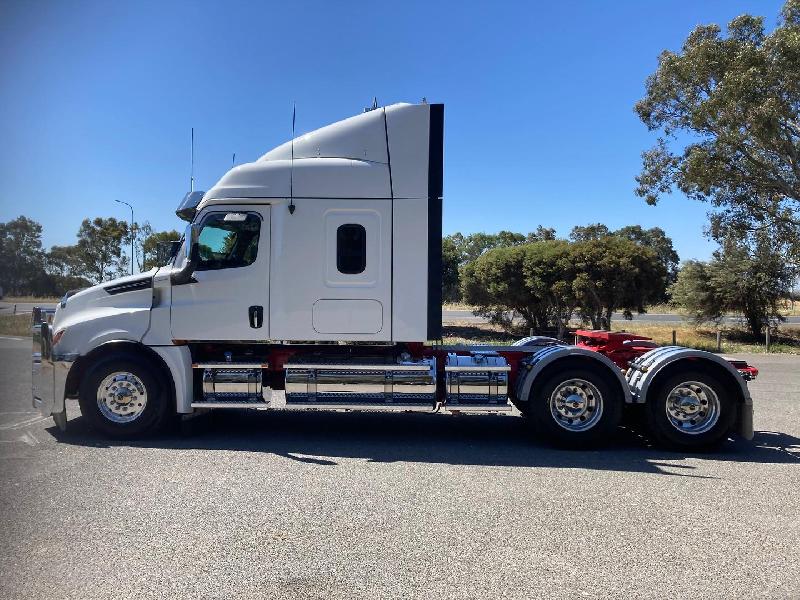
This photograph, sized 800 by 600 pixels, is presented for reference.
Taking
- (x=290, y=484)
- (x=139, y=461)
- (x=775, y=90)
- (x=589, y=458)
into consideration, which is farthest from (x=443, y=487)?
(x=775, y=90)

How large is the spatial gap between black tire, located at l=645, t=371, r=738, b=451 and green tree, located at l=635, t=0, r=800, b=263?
14.1m

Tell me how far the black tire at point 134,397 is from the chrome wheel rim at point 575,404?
4.72m

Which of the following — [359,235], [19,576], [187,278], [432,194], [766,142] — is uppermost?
[766,142]

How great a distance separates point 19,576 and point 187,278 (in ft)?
14.1

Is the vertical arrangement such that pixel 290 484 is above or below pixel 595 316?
below

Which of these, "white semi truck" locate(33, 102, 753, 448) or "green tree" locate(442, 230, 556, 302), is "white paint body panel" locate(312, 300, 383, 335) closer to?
"white semi truck" locate(33, 102, 753, 448)

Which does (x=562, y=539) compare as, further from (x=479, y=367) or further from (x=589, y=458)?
(x=479, y=367)

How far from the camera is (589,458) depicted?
6902 mm

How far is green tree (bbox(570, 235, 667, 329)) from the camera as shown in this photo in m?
22.4

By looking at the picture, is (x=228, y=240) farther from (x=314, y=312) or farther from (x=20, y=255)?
(x=20, y=255)


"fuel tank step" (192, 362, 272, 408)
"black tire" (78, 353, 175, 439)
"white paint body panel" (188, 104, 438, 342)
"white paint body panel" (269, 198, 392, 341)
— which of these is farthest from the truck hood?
"white paint body panel" (269, 198, 392, 341)

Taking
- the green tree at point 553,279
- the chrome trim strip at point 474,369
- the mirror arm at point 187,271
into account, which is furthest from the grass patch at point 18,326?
the green tree at point 553,279

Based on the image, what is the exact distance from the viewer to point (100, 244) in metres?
28.5

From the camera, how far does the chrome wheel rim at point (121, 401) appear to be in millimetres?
7465
